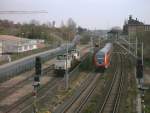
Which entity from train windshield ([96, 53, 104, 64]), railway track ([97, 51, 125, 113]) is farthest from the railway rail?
train windshield ([96, 53, 104, 64])

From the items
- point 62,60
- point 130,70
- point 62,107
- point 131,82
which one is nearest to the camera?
point 62,107

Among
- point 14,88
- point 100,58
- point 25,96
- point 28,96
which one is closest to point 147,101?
point 28,96

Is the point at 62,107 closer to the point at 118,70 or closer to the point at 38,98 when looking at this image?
the point at 38,98

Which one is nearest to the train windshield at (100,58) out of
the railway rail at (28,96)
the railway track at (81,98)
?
the railway track at (81,98)

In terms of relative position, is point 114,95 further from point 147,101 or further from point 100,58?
point 100,58

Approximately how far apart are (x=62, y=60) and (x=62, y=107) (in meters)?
20.5

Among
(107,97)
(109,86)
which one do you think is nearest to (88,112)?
(107,97)

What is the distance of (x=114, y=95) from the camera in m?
37.3

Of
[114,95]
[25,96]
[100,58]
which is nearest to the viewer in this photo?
[25,96]

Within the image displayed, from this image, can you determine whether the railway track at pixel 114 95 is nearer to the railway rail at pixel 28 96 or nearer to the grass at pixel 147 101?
the grass at pixel 147 101

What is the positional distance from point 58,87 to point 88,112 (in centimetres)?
1348

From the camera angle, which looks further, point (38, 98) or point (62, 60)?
point (62, 60)

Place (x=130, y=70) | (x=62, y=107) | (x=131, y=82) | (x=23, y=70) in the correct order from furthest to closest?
(x=130, y=70) < (x=23, y=70) < (x=131, y=82) < (x=62, y=107)

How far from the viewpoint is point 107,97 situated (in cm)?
3603
